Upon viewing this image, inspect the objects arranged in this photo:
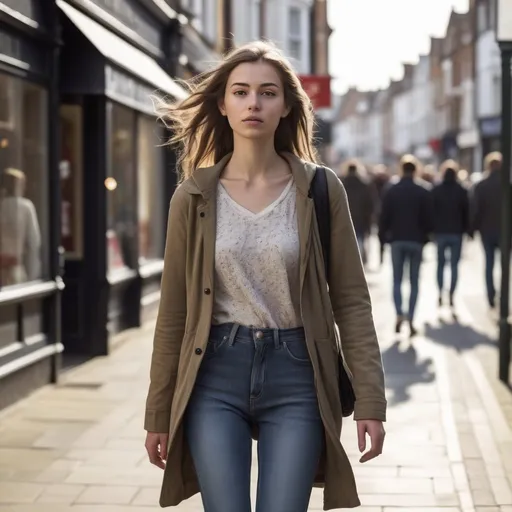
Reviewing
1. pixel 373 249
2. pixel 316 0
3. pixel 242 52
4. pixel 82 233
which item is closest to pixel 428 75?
pixel 316 0

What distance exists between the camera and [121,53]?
11.7 m

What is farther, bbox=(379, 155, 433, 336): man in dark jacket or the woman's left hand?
bbox=(379, 155, 433, 336): man in dark jacket

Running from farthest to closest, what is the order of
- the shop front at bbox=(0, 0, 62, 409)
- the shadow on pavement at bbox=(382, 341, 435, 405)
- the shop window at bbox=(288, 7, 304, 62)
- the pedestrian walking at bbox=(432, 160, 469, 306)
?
the shop window at bbox=(288, 7, 304, 62), the pedestrian walking at bbox=(432, 160, 469, 306), the shadow on pavement at bbox=(382, 341, 435, 405), the shop front at bbox=(0, 0, 62, 409)

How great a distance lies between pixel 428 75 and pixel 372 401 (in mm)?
81025

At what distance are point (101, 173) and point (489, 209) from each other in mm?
5661

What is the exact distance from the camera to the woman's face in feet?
11.2

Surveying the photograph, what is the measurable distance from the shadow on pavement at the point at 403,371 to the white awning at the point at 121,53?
292 cm

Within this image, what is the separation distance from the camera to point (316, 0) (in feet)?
127

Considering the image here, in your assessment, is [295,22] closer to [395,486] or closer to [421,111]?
[395,486]

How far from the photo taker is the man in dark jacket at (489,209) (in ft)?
48.6

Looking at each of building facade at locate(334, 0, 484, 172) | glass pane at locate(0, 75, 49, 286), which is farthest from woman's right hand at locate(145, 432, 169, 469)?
building facade at locate(334, 0, 484, 172)

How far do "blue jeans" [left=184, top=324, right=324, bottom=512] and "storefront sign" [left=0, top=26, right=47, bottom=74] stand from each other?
545 cm

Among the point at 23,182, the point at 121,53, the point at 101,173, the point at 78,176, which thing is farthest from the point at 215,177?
the point at 121,53

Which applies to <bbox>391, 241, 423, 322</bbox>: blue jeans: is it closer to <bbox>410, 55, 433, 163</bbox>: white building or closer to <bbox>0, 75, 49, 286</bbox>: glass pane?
<bbox>0, 75, 49, 286</bbox>: glass pane
